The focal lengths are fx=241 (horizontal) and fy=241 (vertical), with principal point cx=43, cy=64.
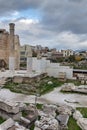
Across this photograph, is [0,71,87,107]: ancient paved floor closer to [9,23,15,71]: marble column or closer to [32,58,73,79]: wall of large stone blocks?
[32,58,73,79]: wall of large stone blocks

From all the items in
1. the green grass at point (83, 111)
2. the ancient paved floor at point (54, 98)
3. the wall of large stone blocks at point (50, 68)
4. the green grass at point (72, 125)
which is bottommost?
the green grass at point (72, 125)

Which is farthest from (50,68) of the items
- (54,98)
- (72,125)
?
(72,125)

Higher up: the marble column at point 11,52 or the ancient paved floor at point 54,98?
the marble column at point 11,52

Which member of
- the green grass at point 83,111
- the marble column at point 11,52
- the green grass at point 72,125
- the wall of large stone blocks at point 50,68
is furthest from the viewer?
the marble column at point 11,52

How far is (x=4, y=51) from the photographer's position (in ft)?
124

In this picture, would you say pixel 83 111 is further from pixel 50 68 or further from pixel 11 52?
pixel 11 52

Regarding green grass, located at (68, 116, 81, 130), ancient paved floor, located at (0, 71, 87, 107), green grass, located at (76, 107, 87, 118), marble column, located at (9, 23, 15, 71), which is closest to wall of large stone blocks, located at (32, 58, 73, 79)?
marble column, located at (9, 23, 15, 71)

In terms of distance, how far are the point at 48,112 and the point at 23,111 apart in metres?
1.54

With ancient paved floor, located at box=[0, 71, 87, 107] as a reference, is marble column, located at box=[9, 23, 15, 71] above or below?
above

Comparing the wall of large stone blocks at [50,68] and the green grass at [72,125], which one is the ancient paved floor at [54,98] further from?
the wall of large stone blocks at [50,68]

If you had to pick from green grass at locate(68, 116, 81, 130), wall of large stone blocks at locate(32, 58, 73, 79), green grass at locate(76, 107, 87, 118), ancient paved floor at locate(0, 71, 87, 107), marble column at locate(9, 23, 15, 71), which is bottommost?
green grass at locate(68, 116, 81, 130)

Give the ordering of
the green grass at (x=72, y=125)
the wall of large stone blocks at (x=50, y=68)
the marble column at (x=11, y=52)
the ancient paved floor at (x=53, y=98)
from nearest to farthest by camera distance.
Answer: the green grass at (x=72, y=125) → the ancient paved floor at (x=53, y=98) → the wall of large stone blocks at (x=50, y=68) → the marble column at (x=11, y=52)

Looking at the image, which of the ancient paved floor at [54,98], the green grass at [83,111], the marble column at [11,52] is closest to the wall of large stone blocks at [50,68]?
the marble column at [11,52]

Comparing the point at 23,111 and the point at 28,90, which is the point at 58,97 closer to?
the point at 28,90
